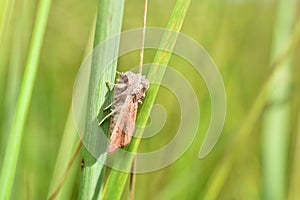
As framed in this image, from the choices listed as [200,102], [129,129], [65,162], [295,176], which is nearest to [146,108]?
[129,129]

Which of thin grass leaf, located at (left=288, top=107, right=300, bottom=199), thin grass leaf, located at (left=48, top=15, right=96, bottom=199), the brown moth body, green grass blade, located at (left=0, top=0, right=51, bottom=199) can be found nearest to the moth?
the brown moth body

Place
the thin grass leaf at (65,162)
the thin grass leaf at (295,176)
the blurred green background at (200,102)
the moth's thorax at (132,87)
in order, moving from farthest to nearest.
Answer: the thin grass leaf at (295,176), the blurred green background at (200,102), the thin grass leaf at (65,162), the moth's thorax at (132,87)

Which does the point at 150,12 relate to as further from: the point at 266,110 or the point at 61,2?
the point at 266,110

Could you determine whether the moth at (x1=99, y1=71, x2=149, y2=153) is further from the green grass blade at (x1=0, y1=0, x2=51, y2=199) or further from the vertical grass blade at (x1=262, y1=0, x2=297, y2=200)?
the vertical grass blade at (x1=262, y1=0, x2=297, y2=200)

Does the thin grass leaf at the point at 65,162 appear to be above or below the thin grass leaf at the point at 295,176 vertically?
below

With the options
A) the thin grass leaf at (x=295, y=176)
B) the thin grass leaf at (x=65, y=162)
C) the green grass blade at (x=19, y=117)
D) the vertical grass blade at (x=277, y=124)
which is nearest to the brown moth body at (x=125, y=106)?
the green grass blade at (x=19, y=117)

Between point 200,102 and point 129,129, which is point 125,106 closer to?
point 129,129

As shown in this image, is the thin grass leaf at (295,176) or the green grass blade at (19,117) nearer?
the green grass blade at (19,117)

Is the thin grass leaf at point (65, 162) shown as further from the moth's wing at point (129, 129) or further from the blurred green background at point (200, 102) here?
the moth's wing at point (129, 129)

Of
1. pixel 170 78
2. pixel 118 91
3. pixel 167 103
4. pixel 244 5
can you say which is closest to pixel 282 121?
pixel 170 78
